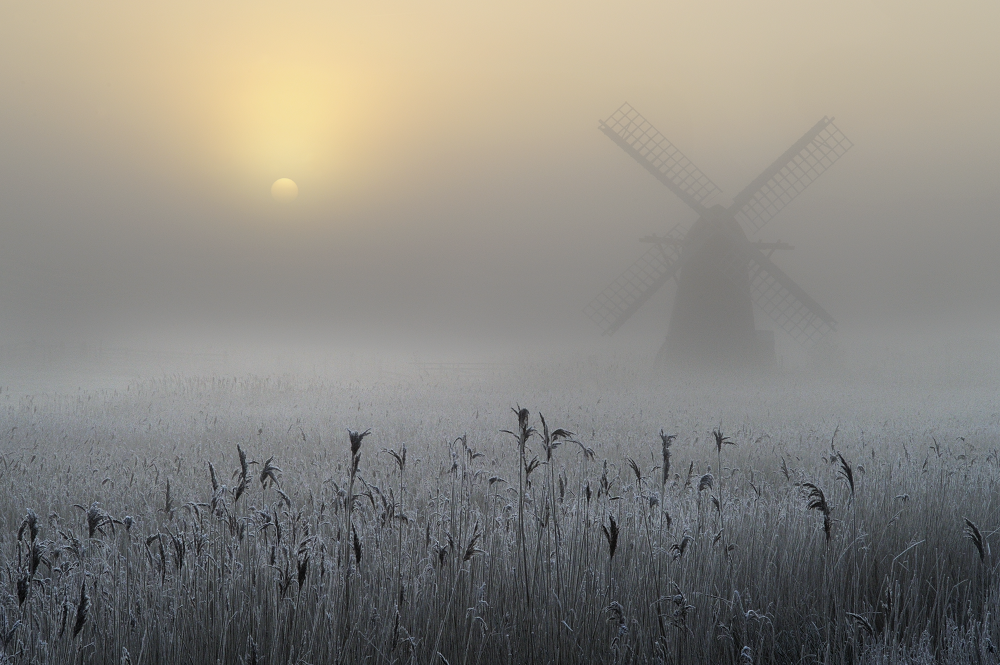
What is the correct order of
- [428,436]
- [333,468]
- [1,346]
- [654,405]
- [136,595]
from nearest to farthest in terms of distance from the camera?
[136,595] < [333,468] < [428,436] < [654,405] < [1,346]

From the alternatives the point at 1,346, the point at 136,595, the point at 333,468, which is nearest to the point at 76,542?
the point at 136,595

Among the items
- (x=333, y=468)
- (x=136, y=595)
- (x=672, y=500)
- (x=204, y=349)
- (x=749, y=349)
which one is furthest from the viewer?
(x=204, y=349)

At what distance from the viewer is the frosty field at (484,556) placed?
2734 millimetres

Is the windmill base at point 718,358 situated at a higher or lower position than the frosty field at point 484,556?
higher

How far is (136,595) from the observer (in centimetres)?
304

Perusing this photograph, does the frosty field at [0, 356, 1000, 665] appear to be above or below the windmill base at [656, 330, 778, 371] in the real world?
below

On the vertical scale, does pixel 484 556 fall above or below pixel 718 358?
below

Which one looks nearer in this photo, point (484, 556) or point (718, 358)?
point (484, 556)

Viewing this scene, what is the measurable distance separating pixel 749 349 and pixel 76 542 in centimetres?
2232

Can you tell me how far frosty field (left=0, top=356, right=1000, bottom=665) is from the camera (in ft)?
8.97

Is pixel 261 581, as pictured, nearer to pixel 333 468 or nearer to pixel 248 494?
pixel 248 494

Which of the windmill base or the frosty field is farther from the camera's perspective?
the windmill base

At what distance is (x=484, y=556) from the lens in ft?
11.2

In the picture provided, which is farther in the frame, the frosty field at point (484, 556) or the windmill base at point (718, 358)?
the windmill base at point (718, 358)
